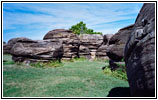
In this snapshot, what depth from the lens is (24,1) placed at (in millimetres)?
4668

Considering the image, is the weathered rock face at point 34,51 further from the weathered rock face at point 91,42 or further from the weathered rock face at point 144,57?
the weathered rock face at point 91,42

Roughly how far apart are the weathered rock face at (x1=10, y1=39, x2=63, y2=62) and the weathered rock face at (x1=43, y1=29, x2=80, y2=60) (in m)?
4.62

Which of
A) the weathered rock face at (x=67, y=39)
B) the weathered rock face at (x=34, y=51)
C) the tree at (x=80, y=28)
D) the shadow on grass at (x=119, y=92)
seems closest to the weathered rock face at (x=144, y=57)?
the shadow on grass at (x=119, y=92)

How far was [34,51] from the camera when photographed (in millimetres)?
11234

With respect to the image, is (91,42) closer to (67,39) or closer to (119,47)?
(67,39)

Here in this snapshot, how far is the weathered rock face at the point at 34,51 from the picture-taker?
11.2 meters

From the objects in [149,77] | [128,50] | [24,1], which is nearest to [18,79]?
[24,1]

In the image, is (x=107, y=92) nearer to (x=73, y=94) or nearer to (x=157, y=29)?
(x=73, y=94)

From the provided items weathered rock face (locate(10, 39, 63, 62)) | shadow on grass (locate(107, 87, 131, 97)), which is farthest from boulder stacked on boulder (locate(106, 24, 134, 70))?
weathered rock face (locate(10, 39, 63, 62))

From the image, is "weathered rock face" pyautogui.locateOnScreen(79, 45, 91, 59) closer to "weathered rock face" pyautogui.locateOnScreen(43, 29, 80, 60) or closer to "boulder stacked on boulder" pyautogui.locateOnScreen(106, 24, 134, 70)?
"weathered rock face" pyautogui.locateOnScreen(43, 29, 80, 60)

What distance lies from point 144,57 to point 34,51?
30.0ft

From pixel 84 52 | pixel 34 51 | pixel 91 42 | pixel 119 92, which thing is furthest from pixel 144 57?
pixel 91 42

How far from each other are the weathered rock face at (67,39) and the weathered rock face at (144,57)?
12.9 meters

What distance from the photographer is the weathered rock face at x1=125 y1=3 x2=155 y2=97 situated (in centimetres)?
310
